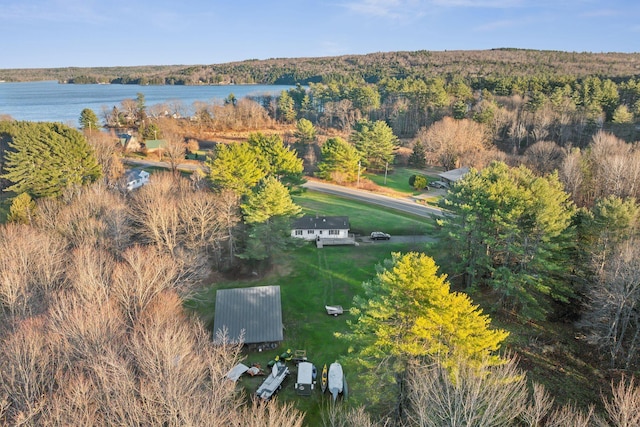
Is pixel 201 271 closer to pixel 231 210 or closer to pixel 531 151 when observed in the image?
pixel 231 210

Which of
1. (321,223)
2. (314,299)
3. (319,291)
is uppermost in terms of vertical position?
(321,223)

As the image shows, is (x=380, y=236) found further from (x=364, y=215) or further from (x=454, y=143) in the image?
(x=454, y=143)

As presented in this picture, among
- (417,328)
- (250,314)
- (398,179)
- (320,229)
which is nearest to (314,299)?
(250,314)

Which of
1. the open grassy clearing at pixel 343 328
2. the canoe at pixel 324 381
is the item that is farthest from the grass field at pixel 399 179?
the canoe at pixel 324 381

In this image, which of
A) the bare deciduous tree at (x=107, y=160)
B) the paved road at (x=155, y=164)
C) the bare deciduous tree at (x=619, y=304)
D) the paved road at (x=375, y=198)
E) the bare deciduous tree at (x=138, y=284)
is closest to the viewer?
the bare deciduous tree at (x=619, y=304)

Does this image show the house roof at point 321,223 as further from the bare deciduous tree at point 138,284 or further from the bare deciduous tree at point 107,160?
the bare deciduous tree at point 107,160

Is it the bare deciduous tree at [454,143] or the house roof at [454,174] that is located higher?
the bare deciduous tree at [454,143]

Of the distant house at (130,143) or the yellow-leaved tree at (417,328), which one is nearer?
the yellow-leaved tree at (417,328)
